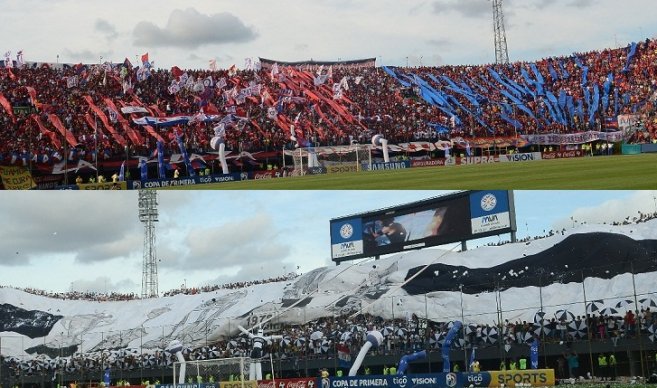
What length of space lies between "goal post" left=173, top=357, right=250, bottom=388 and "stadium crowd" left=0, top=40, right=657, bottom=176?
3968 cm

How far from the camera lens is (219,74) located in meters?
83.4

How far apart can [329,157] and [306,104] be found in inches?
473

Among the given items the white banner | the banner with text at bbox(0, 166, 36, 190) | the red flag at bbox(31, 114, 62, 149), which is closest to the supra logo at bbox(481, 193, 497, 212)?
the white banner

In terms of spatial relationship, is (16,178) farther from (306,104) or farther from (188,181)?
(306,104)

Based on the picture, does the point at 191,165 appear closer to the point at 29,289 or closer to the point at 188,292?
the point at 188,292

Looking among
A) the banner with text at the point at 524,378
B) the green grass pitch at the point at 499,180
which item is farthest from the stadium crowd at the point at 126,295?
the banner with text at the point at 524,378

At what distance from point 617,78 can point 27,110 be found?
5487 centimetres

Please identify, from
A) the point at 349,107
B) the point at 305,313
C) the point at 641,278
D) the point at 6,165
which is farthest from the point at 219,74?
the point at 641,278

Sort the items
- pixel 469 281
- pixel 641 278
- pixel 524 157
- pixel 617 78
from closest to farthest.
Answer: pixel 641 278 → pixel 469 281 → pixel 524 157 → pixel 617 78

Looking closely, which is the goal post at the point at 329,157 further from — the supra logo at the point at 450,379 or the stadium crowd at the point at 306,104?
the supra logo at the point at 450,379

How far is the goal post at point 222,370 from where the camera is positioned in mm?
26422

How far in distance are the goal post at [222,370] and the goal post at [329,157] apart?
42.1m

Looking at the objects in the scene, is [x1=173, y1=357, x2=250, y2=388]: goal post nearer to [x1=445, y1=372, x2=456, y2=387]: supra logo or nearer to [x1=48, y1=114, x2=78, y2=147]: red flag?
[x1=445, y1=372, x2=456, y2=387]: supra logo

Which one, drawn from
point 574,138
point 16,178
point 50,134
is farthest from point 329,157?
point 16,178
